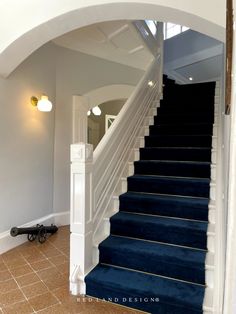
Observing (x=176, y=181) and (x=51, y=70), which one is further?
(x=51, y=70)

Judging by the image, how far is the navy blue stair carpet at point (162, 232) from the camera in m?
1.88

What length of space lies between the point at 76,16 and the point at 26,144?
1748mm

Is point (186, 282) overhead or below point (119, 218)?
below

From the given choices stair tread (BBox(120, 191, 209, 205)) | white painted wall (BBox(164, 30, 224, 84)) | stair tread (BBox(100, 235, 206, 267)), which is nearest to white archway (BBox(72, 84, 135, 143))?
stair tread (BBox(120, 191, 209, 205))

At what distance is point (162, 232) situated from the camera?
2283 millimetres

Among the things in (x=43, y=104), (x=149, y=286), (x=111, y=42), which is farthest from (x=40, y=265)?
(x=111, y=42)

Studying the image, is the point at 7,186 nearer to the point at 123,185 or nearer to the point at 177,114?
the point at 123,185

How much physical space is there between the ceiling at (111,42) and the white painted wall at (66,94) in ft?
0.43

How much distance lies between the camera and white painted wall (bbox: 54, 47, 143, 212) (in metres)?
3.79

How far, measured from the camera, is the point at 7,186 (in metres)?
2.97

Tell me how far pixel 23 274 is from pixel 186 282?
1.54 metres

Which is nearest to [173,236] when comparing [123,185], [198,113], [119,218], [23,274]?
[119,218]

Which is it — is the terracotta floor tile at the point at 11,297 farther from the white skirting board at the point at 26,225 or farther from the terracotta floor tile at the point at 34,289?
the white skirting board at the point at 26,225

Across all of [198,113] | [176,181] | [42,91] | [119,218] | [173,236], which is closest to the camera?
[173,236]
